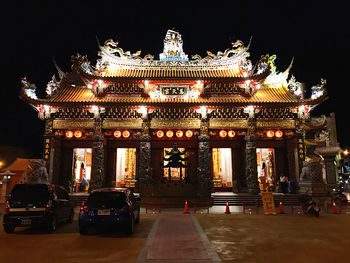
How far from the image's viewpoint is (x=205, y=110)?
19.6 metres

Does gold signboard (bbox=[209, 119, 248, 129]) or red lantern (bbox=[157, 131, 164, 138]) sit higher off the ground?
gold signboard (bbox=[209, 119, 248, 129])

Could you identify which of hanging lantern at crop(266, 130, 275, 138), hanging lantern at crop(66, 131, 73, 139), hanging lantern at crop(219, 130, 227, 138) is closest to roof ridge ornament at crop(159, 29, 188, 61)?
hanging lantern at crop(219, 130, 227, 138)

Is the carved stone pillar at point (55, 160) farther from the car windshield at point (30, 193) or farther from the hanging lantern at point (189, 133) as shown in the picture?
the car windshield at point (30, 193)

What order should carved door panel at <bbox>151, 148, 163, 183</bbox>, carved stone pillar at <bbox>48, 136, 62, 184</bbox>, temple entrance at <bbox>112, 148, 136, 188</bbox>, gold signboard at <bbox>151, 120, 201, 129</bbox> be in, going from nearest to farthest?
1. carved stone pillar at <bbox>48, 136, 62, 184</bbox>
2. gold signboard at <bbox>151, 120, 201, 129</bbox>
3. carved door panel at <bbox>151, 148, 163, 183</bbox>
4. temple entrance at <bbox>112, 148, 136, 188</bbox>

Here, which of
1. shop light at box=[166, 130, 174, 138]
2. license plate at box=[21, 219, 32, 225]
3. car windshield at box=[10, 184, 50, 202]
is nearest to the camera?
license plate at box=[21, 219, 32, 225]

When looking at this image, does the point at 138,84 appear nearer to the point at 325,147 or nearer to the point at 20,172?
the point at 20,172

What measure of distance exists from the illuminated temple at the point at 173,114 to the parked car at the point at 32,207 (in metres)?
9.31

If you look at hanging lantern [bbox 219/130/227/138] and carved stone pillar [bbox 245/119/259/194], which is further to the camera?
hanging lantern [bbox 219/130/227/138]

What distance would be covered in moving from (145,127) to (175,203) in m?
6.56

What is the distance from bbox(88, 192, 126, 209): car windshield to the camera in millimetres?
7879

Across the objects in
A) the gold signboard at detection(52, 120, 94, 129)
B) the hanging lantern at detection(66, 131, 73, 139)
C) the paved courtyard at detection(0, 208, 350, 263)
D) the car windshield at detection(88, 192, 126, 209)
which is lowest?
the paved courtyard at detection(0, 208, 350, 263)

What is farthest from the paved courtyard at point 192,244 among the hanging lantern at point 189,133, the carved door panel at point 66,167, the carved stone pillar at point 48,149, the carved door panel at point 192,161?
the carved door panel at point 192,161

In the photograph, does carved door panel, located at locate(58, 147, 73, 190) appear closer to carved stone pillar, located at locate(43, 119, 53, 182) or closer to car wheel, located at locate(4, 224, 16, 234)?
carved stone pillar, located at locate(43, 119, 53, 182)

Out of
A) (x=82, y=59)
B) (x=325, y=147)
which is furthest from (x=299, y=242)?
(x=325, y=147)
